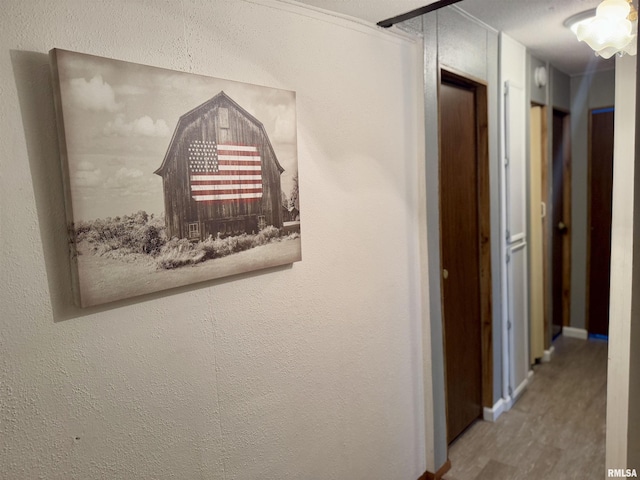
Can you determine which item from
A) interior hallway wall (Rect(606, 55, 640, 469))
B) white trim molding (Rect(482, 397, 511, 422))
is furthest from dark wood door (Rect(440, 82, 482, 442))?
interior hallway wall (Rect(606, 55, 640, 469))

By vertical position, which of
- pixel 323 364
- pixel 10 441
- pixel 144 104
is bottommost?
pixel 323 364

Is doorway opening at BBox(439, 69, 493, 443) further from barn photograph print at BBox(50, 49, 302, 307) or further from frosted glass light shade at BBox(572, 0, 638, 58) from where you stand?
barn photograph print at BBox(50, 49, 302, 307)

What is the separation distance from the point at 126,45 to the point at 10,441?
0.96 metres

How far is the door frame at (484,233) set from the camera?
265 centimetres

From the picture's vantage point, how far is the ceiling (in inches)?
64.6

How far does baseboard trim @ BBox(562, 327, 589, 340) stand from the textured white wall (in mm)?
2747

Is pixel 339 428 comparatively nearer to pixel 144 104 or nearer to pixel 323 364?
pixel 323 364

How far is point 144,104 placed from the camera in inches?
45.5

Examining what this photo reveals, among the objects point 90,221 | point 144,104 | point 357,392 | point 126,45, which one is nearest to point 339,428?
point 357,392

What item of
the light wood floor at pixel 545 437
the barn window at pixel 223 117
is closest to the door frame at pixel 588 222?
the light wood floor at pixel 545 437

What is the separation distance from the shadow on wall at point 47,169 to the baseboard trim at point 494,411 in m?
2.58

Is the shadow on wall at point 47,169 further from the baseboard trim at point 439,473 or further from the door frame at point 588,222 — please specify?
the door frame at point 588,222

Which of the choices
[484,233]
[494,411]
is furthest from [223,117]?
[494,411]

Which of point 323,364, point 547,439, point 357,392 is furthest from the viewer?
point 547,439
